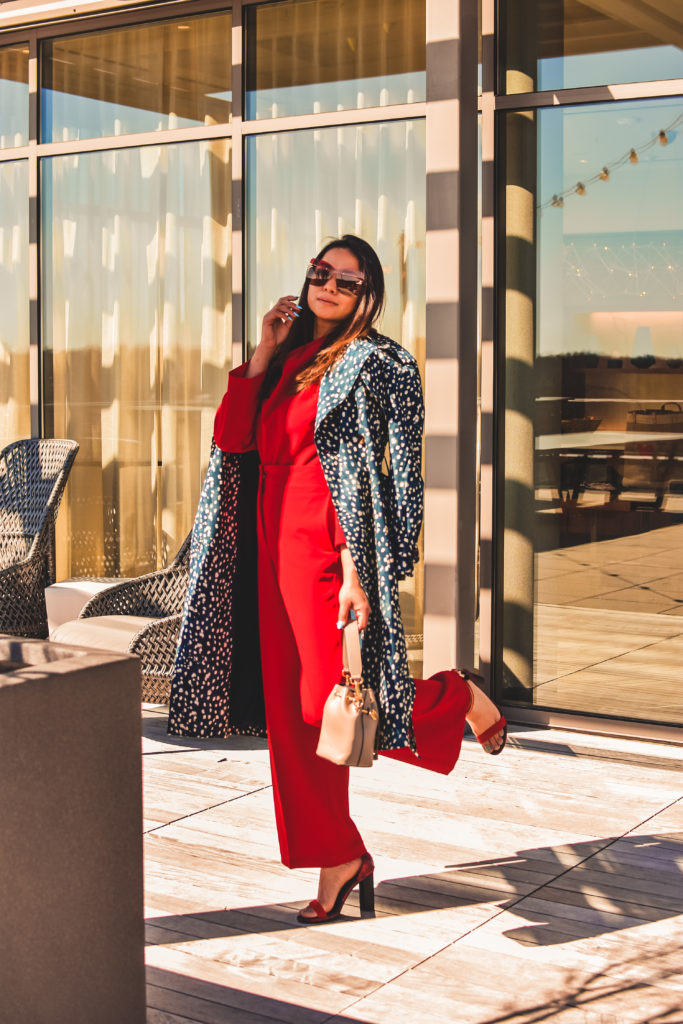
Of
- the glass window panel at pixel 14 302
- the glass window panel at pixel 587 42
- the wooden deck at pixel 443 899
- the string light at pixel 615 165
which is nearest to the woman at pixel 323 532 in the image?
the wooden deck at pixel 443 899

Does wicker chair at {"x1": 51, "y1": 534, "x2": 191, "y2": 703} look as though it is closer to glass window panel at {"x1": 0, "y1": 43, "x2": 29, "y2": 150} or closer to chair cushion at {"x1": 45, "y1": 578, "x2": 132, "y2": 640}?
chair cushion at {"x1": 45, "y1": 578, "x2": 132, "y2": 640}

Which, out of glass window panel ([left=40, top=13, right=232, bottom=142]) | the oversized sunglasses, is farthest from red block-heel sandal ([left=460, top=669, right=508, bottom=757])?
glass window panel ([left=40, top=13, right=232, bottom=142])

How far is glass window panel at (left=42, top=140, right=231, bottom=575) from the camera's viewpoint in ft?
20.9

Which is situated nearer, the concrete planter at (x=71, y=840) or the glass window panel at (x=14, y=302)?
the concrete planter at (x=71, y=840)

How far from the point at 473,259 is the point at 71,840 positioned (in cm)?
331

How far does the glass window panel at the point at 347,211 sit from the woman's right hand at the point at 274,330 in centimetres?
243

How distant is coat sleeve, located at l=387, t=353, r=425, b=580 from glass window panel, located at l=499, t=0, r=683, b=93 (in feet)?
7.84

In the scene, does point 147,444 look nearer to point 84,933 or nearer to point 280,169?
point 280,169

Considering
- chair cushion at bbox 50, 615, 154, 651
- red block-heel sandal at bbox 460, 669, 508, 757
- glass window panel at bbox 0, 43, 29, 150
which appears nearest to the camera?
red block-heel sandal at bbox 460, 669, 508, 757

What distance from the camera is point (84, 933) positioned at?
7.80 ft

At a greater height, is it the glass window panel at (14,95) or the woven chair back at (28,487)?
the glass window panel at (14,95)

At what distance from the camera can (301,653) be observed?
10.5 feet

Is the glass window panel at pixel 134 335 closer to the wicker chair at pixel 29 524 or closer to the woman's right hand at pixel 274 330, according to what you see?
the wicker chair at pixel 29 524

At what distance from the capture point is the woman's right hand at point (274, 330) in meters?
3.33
